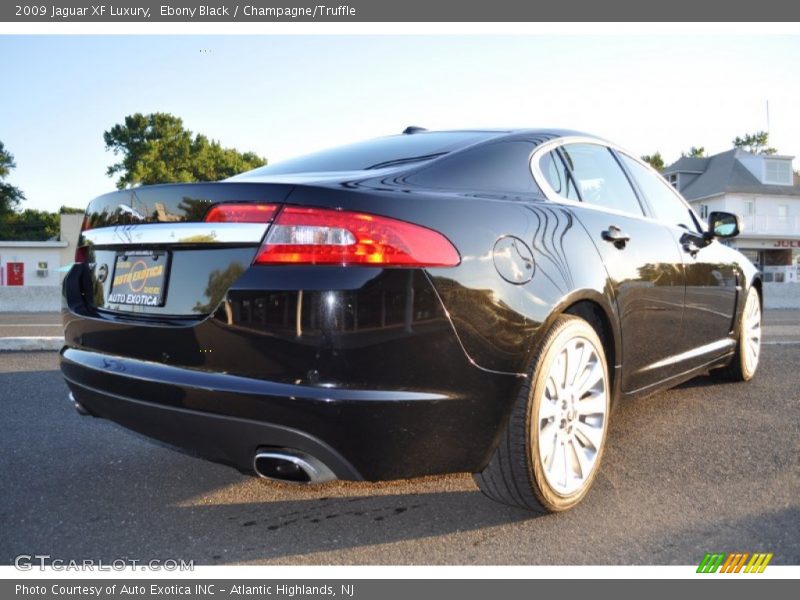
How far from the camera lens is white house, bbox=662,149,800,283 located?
143 ft

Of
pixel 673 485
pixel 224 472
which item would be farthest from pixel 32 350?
pixel 673 485

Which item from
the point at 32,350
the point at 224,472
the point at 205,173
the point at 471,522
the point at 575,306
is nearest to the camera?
the point at 471,522

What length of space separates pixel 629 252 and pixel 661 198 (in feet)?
3.73


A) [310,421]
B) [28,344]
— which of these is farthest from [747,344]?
[28,344]

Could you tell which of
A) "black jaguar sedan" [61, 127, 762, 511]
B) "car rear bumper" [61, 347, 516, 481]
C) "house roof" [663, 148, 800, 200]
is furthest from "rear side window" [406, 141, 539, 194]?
"house roof" [663, 148, 800, 200]

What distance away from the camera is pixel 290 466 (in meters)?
2.22

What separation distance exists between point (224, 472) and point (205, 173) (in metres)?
56.0

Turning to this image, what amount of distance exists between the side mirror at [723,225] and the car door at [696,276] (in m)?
0.07

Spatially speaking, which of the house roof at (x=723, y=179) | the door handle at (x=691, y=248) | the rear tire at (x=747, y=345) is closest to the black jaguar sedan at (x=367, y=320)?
the door handle at (x=691, y=248)

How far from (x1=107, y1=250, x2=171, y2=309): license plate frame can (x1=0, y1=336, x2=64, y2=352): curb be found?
5211 mm

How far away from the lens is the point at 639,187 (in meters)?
3.94

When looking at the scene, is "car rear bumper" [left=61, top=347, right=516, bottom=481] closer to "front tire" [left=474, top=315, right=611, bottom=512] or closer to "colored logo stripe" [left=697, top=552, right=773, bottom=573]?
"front tire" [left=474, top=315, right=611, bottom=512]

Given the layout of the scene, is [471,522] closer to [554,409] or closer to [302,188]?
[554,409]
